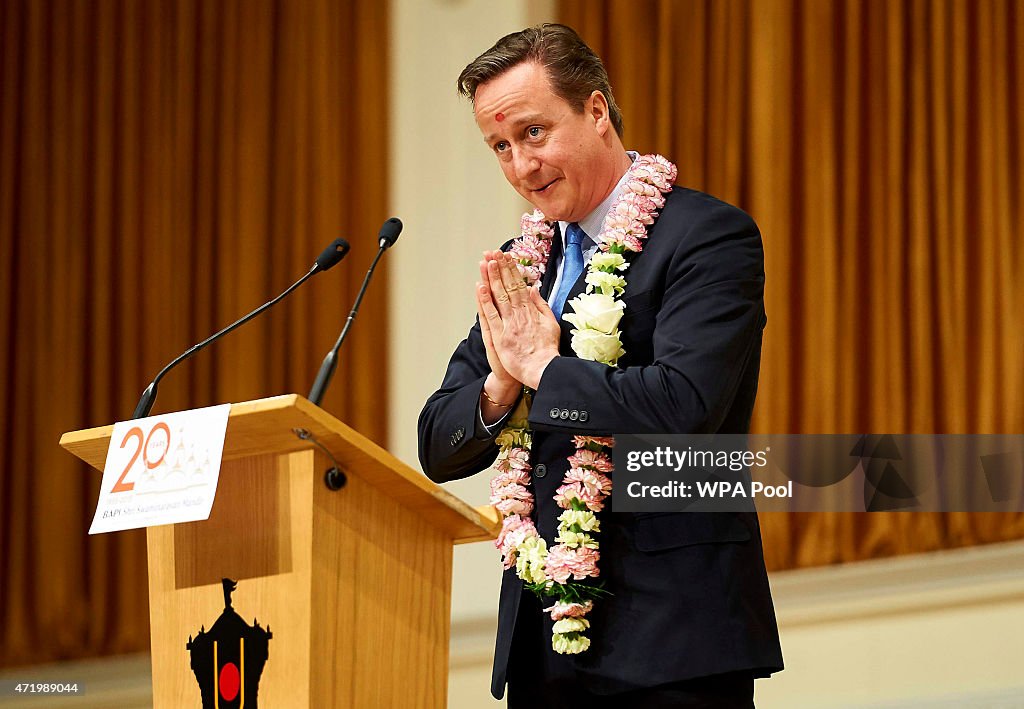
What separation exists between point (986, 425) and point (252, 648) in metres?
3.22

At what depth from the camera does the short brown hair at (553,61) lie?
2.26m

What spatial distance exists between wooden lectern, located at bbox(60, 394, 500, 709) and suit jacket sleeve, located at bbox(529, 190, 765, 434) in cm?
24

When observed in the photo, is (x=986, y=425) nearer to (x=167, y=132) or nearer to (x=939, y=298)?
(x=939, y=298)

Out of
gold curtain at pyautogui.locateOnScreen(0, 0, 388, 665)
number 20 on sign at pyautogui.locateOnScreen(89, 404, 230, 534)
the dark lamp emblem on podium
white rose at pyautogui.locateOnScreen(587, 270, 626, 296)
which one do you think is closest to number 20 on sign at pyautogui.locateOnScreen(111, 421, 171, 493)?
number 20 on sign at pyautogui.locateOnScreen(89, 404, 230, 534)

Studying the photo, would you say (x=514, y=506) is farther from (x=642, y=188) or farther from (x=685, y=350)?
(x=642, y=188)

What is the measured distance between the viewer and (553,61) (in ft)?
7.41

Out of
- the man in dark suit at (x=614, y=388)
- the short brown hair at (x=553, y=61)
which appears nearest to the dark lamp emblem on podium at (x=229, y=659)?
the man in dark suit at (x=614, y=388)

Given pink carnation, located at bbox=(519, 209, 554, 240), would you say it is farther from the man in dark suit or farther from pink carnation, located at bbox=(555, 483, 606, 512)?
pink carnation, located at bbox=(555, 483, 606, 512)

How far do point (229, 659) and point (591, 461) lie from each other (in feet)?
2.09

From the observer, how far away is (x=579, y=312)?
6.68 feet

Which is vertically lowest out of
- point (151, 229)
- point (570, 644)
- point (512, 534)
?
point (570, 644)


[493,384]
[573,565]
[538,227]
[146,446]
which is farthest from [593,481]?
[146,446]

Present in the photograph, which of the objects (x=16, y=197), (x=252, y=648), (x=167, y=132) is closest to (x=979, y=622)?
(x=252, y=648)

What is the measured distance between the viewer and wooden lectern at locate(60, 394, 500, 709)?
1.74 metres
